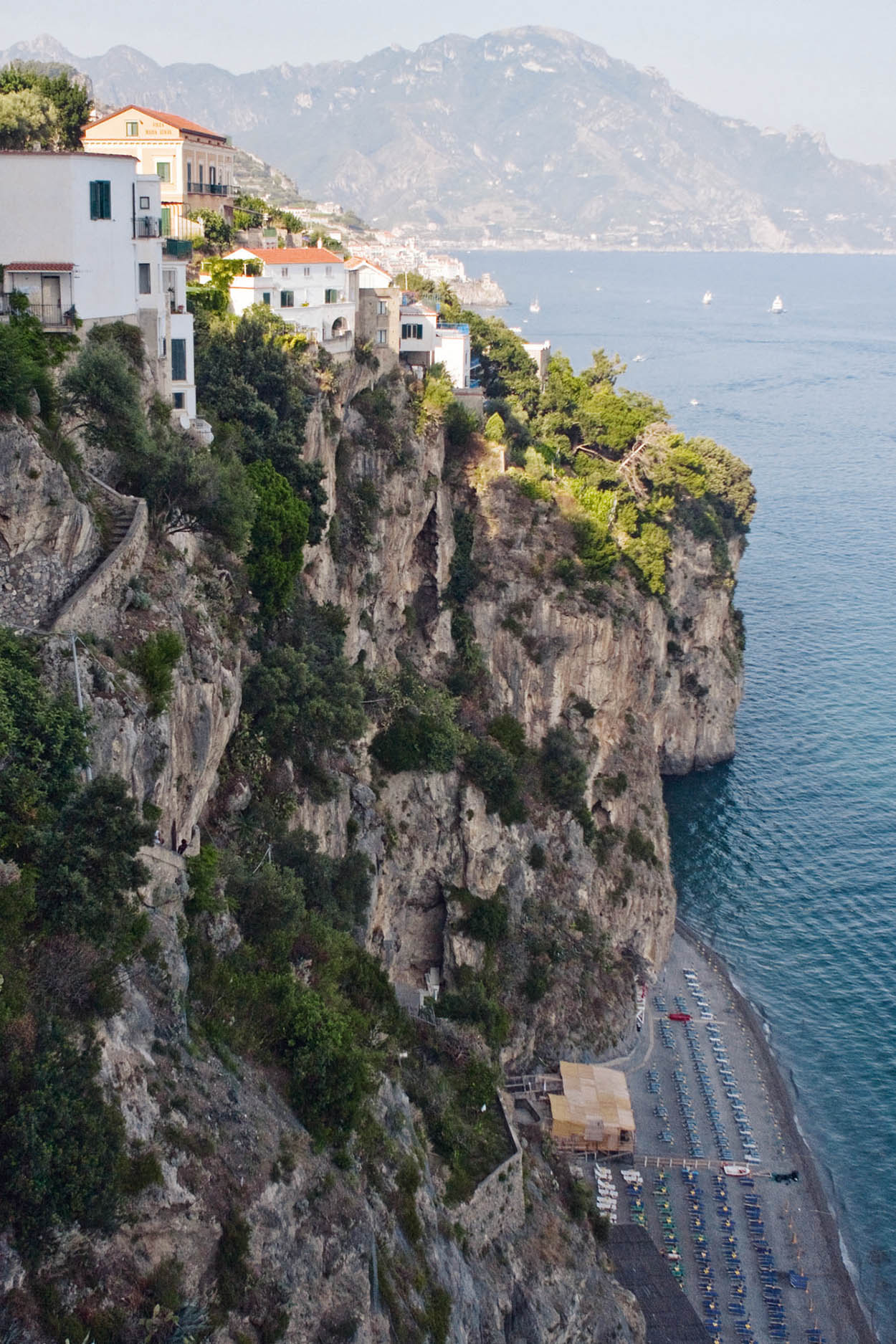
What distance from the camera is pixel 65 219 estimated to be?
34.0 meters

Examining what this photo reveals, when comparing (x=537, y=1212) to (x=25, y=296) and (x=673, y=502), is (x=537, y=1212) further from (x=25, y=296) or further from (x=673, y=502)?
(x=673, y=502)

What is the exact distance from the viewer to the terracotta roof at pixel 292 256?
2051 inches

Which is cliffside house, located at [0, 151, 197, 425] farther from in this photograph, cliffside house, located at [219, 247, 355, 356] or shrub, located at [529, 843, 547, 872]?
shrub, located at [529, 843, 547, 872]

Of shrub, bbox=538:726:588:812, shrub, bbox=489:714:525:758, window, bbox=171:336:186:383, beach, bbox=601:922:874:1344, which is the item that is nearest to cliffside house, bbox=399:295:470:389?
shrub, bbox=489:714:525:758

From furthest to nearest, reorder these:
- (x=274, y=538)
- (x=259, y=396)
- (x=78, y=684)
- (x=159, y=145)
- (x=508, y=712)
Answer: (x=508, y=712) < (x=159, y=145) < (x=259, y=396) < (x=274, y=538) < (x=78, y=684)

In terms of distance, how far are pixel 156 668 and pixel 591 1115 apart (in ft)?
104

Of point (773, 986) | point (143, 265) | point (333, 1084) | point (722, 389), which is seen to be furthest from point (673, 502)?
point (722, 389)

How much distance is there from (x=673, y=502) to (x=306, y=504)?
132ft

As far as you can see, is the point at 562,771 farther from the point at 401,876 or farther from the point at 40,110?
the point at 40,110

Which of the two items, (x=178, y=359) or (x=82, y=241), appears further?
(x=178, y=359)

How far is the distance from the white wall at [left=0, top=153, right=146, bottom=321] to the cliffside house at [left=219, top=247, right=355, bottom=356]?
48.5 feet

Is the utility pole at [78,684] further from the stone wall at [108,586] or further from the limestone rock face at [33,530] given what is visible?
the limestone rock face at [33,530]

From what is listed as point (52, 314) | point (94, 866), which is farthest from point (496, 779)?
point (94, 866)

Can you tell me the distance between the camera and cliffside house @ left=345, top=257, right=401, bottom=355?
2288 inches
